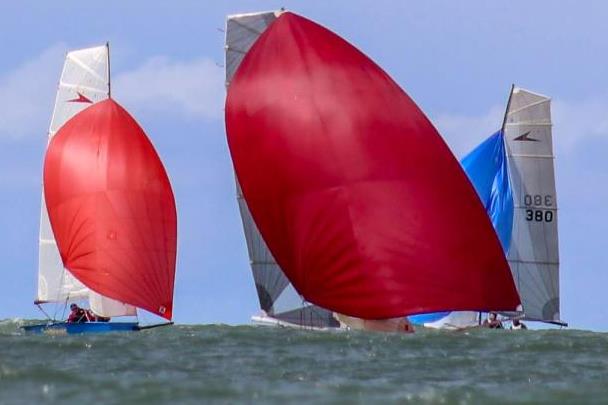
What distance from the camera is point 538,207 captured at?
2302 inches

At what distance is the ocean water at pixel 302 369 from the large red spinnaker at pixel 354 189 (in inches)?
63.7

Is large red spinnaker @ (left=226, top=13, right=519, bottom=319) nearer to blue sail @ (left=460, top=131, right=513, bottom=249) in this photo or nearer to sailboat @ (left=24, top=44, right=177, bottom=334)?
Result: sailboat @ (left=24, top=44, right=177, bottom=334)

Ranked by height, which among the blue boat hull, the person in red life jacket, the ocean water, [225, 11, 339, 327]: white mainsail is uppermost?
[225, 11, 339, 327]: white mainsail

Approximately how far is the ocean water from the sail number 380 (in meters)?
12.7

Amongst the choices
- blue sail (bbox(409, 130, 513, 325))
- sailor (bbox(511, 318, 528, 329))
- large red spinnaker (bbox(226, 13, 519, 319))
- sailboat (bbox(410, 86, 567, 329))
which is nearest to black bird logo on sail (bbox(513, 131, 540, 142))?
sailboat (bbox(410, 86, 567, 329))

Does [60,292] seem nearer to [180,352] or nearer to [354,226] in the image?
[180,352]

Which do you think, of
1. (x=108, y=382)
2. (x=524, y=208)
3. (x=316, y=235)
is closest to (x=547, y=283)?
(x=524, y=208)

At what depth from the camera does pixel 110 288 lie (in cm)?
4828

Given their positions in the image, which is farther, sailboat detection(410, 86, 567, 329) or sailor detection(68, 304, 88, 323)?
sailboat detection(410, 86, 567, 329)

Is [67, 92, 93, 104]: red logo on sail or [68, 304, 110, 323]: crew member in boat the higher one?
[67, 92, 93, 104]: red logo on sail

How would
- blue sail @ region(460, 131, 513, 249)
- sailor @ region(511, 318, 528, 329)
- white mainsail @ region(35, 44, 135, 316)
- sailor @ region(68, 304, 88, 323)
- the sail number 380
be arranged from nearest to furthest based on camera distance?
sailor @ region(68, 304, 88, 323) < white mainsail @ region(35, 44, 135, 316) < sailor @ region(511, 318, 528, 329) < the sail number 380 < blue sail @ region(460, 131, 513, 249)

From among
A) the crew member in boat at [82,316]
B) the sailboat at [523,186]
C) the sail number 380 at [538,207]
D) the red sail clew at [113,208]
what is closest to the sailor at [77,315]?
the crew member in boat at [82,316]

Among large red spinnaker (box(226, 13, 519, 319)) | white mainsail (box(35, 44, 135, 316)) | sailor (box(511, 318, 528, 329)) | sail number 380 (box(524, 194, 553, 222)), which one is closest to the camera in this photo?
large red spinnaker (box(226, 13, 519, 319))

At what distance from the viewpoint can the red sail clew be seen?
4838cm
